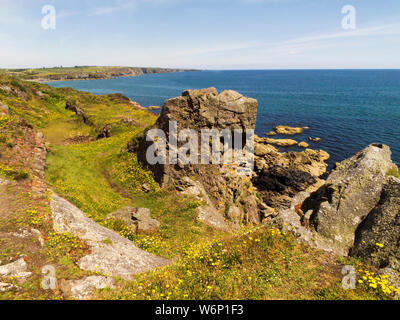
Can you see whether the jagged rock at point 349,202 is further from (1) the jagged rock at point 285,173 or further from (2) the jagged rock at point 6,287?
(1) the jagged rock at point 285,173

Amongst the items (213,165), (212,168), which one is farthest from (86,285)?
(213,165)

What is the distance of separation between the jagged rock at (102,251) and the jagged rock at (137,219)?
11.3 feet

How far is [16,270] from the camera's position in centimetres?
930

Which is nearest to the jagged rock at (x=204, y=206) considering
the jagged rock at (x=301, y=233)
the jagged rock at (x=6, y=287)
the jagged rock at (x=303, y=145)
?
the jagged rock at (x=301, y=233)

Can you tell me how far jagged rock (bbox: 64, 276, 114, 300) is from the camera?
879 centimetres

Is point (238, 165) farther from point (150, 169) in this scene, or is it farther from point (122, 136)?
point (122, 136)

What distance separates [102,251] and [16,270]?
3907 millimetres

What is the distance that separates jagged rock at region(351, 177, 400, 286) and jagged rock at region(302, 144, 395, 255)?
41 cm

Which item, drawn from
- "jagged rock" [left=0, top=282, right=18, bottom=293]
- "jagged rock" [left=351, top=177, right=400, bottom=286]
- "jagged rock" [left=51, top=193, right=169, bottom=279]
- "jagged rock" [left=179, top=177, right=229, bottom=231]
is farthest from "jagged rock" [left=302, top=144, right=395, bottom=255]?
"jagged rock" [left=0, top=282, right=18, bottom=293]

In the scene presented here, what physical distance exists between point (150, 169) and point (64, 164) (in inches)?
433

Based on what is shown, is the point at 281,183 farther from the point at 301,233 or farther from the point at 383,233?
the point at 301,233

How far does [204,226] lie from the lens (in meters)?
20.9

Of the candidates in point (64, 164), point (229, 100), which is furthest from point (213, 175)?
point (64, 164)

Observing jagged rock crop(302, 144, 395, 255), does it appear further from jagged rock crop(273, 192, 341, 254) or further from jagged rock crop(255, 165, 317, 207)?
jagged rock crop(255, 165, 317, 207)
